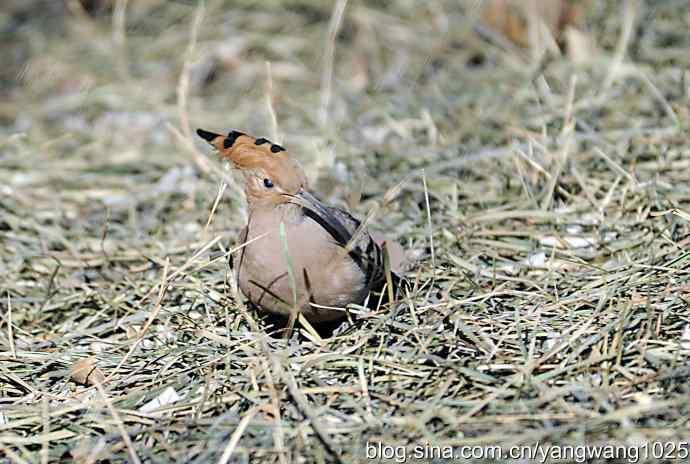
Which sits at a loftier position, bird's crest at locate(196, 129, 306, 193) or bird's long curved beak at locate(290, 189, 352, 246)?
bird's crest at locate(196, 129, 306, 193)

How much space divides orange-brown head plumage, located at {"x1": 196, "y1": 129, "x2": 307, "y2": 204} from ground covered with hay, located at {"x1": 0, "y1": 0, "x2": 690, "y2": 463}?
280mm

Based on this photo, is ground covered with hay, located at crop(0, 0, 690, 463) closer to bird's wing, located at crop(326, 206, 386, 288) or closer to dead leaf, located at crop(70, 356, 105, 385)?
dead leaf, located at crop(70, 356, 105, 385)

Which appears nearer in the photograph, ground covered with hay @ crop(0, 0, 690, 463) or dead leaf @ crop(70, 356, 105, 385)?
ground covered with hay @ crop(0, 0, 690, 463)

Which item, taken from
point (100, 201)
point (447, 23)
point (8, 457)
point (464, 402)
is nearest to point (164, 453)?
point (8, 457)

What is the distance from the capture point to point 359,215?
13.5 feet

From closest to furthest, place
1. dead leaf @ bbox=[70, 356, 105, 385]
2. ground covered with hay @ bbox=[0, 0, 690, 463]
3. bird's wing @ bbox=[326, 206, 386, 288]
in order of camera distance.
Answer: ground covered with hay @ bbox=[0, 0, 690, 463]
dead leaf @ bbox=[70, 356, 105, 385]
bird's wing @ bbox=[326, 206, 386, 288]

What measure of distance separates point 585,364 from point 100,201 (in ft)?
8.78

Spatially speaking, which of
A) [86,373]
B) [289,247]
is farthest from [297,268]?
[86,373]

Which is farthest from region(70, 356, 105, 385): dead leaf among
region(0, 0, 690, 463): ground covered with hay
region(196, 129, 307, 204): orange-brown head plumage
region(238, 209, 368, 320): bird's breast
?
region(196, 129, 307, 204): orange-brown head plumage

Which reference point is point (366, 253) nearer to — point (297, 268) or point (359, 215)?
point (297, 268)

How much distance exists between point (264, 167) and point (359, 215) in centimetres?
97

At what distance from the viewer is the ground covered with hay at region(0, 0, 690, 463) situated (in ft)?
9.09

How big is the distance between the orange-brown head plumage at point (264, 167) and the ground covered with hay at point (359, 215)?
0.28 metres

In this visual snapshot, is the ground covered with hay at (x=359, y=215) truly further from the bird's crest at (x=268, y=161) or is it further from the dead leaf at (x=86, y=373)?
the bird's crest at (x=268, y=161)
